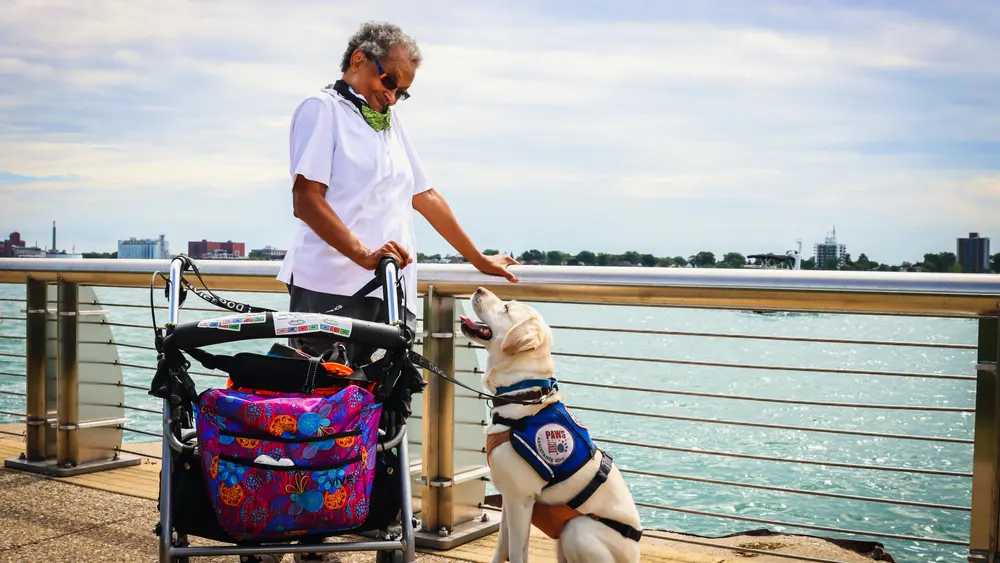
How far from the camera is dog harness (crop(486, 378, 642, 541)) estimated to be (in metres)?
2.50

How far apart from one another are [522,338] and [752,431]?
1523 centimetres

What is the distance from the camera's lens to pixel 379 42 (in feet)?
8.63

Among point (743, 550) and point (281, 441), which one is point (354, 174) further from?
point (743, 550)

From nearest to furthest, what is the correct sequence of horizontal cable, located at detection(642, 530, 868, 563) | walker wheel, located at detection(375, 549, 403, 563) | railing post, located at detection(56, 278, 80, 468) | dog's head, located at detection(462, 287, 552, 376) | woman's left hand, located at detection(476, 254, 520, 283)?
1. walker wheel, located at detection(375, 549, 403, 563)
2. dog's head, located at detection(462, 287, 552, 376)
3. horizontal cable, located at detection(642, 530, 868, 563)
4. woman's left hand, located at detection(476, 254, 520, 283)
5. railing post, located at detection(56, 278, 80, 468)

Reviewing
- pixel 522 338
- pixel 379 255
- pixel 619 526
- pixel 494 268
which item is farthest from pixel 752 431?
pixel 379 255

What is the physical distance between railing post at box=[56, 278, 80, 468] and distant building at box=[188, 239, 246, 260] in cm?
70

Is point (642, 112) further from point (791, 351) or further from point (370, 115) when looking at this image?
point (370, 115)

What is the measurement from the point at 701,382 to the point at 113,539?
18130 mm

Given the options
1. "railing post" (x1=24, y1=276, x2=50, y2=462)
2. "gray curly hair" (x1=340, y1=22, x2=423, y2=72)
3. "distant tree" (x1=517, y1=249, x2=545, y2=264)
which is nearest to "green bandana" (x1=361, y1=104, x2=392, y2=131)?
"gray curly hair" (x1=340, y1=22, x2=423, y2=72)

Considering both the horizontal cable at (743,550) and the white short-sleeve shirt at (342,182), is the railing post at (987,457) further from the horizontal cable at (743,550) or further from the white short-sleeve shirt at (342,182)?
the white short-sleeve shirt at (342,182)

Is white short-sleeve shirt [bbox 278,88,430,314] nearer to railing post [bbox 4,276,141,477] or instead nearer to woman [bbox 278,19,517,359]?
woman [bbox 278,19,517,359]

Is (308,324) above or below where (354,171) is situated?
below

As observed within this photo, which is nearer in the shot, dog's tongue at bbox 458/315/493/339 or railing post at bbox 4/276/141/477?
dog's tongue at bbox 458/315/493/339

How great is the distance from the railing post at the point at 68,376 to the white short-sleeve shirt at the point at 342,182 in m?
2.27
